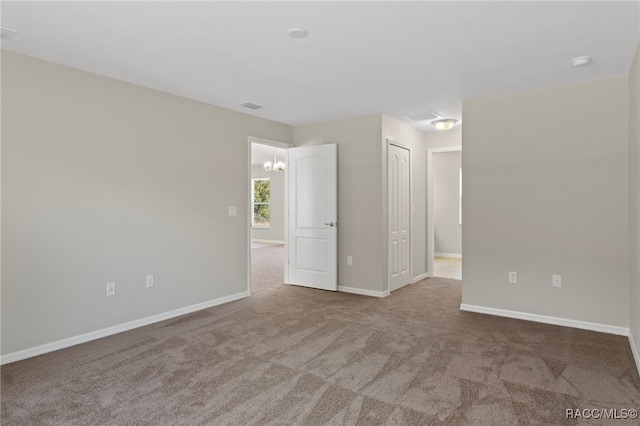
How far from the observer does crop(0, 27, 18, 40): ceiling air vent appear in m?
2.59

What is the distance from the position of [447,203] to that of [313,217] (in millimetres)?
4456

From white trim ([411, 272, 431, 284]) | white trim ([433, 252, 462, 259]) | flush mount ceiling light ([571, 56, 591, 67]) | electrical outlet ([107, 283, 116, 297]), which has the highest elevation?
flush mount ceiling light ([571, 56, 591, 67])

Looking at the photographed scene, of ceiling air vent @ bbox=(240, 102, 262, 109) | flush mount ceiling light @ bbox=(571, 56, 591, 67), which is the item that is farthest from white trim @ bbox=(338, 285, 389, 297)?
flush mount ceiling light @ bbox=(571, 56, 591, 67)

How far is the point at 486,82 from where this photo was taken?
3695 millimetres

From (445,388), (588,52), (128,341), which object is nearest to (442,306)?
(445,388)

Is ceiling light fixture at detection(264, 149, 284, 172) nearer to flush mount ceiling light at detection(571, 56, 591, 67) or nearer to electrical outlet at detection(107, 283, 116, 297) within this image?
electrical outlet at detection(107, 283, 116, 297)

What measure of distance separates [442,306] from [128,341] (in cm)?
337

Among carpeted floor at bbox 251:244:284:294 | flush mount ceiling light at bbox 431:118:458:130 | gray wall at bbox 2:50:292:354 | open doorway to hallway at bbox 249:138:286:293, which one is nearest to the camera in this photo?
gray wall at bbox 2:50:292:354

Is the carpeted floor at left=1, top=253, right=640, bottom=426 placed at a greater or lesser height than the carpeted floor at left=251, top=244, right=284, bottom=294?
lesser

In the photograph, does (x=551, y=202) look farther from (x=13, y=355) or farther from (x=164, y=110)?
(x=13, y=355)

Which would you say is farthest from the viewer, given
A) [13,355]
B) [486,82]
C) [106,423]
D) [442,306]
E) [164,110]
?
[442,306]

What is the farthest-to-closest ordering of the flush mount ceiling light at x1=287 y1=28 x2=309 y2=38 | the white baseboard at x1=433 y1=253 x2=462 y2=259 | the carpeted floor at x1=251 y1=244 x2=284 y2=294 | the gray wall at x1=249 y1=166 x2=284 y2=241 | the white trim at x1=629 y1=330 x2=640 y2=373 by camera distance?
the gray wall at x1=249 y1=166 x2=284 y2=241, the white baseboard at x1=433 y1=253 x2=462 y2=259, the carpeted floor at x1=251 y1=244 x2=284 y2=294, the white trim at x1=629 y1=330 x2=640 y2=373, the flush mount ceiling light at x1=287 y1=28 x2=309 y2=38

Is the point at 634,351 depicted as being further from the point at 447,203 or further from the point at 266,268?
the point at 447,203

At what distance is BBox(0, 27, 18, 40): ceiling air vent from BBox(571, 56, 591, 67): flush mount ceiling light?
14.0 feet
